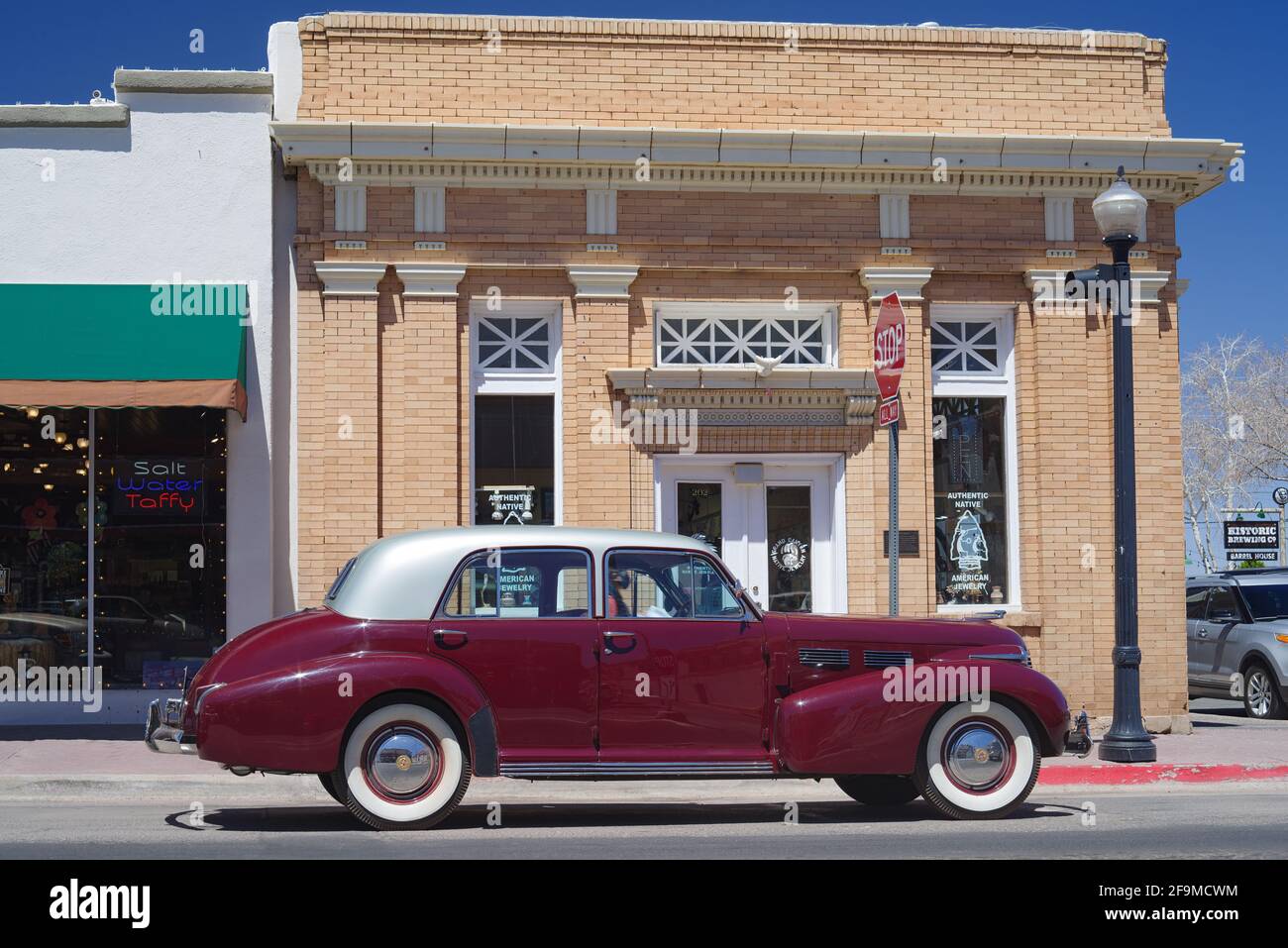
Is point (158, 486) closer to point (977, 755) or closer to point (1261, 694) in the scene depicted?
point (977, 755)

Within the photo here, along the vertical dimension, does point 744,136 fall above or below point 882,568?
above

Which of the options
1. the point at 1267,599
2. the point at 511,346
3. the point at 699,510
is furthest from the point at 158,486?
the point at 1267,599

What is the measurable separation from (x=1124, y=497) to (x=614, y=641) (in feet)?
18.1

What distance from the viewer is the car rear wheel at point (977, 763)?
345 inches

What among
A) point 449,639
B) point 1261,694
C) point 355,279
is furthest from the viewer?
point 1261,694

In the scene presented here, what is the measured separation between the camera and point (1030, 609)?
1441 centimetres

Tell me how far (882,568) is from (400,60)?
6.83m

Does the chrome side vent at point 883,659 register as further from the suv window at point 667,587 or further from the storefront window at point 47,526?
the storefront window at point 47,526

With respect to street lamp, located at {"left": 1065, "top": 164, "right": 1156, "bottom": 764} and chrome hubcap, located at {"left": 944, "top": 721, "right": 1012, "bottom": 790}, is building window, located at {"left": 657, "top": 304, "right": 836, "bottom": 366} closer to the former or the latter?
street lamp, located at {"left": 1065, "top": 164, "right": 1156, "bottom": 764}

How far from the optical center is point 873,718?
862 centimetres

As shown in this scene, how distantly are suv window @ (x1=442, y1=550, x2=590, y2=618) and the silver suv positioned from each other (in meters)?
10.6
